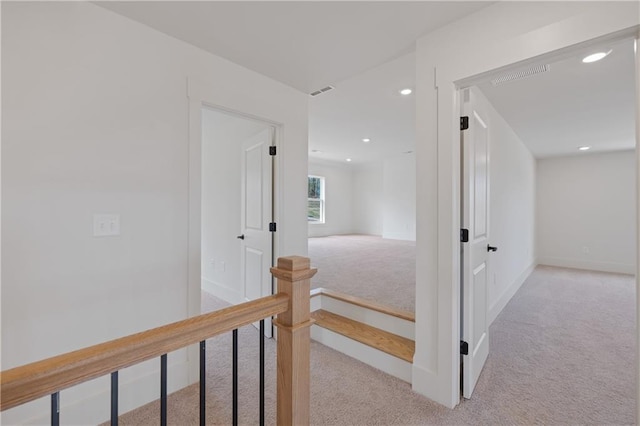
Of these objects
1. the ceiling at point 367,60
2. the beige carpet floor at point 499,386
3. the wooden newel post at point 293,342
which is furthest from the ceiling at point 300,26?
the beige carpet floor at point 499,386

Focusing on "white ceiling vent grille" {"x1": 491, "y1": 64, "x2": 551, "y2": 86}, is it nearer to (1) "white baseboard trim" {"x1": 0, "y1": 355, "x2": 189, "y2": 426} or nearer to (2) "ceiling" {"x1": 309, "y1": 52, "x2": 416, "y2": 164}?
(2) "ceiling" {"x1": 309, "y1": 52, "x2": 416, "y2": 164}

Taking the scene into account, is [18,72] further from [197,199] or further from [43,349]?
[43,349]

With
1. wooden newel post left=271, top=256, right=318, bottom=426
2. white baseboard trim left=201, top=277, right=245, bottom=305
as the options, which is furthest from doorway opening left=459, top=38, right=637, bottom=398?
white baseboard trim left=201, top=277, right=245, bottom=305

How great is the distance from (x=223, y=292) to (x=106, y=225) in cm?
228

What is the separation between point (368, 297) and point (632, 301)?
3703 millimetres

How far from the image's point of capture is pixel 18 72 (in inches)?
54.0

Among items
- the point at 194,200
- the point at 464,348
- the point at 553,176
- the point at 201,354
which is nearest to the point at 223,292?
the point at 194,200

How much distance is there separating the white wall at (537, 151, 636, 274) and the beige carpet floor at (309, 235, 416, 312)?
3.01 meters

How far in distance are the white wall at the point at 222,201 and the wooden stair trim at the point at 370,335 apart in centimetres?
114

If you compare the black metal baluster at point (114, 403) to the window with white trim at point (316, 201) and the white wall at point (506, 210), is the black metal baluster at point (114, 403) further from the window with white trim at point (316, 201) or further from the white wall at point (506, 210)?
the window with white trim at point (316, 201)

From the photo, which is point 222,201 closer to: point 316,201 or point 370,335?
point 370,335

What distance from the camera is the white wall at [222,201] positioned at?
11.3 ft

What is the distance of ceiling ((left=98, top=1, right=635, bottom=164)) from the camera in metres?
1.63

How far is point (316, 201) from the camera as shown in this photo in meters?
8.89
